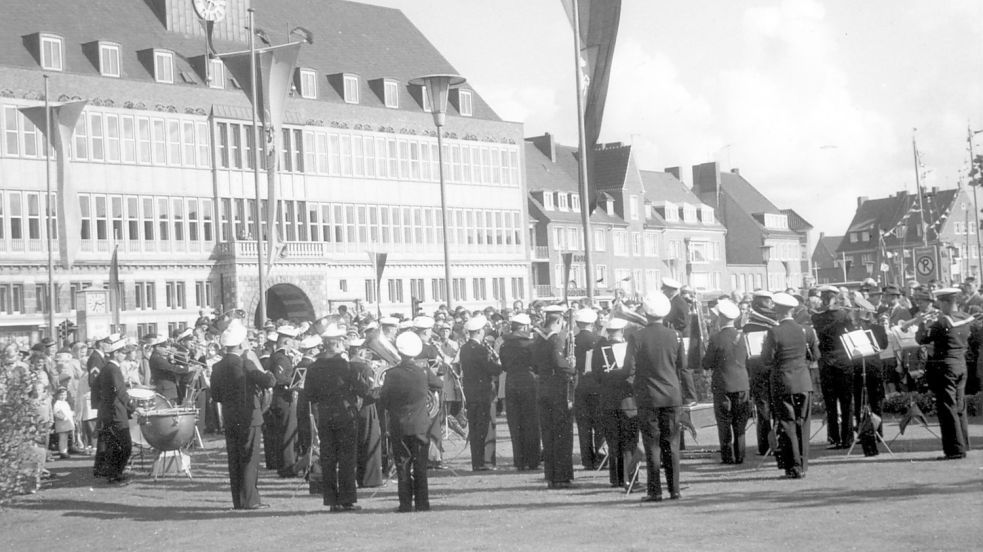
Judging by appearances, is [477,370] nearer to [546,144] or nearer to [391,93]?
[391,93]

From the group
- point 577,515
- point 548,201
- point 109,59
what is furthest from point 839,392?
point 548,201

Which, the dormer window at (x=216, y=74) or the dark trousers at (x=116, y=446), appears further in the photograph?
the dormer window at (x=216, y=74)

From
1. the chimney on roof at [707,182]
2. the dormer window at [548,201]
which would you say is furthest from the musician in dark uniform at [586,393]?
the chimney on roof at [707,182]

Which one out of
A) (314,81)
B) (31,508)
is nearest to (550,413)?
(31,508)

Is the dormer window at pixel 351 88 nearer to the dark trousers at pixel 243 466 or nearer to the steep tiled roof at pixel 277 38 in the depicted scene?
the steep tiled roof at pixel 277 38

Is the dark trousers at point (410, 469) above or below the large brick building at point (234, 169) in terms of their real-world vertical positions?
below

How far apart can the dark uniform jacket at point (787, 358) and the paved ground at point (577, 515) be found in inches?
38.6

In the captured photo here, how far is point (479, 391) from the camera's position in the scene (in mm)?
17797

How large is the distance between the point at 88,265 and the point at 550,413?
41.0 meters

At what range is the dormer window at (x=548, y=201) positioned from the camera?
8253 cm

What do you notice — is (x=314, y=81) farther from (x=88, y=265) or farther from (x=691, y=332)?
(x=691, y=332)

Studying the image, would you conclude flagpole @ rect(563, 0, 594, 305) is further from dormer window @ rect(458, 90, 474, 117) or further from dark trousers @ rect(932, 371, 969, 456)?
dormer window @ rect(458, 90, 474, 117)

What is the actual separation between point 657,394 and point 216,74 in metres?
47.9

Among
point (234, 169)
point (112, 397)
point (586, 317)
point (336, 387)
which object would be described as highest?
point (234, 169)
